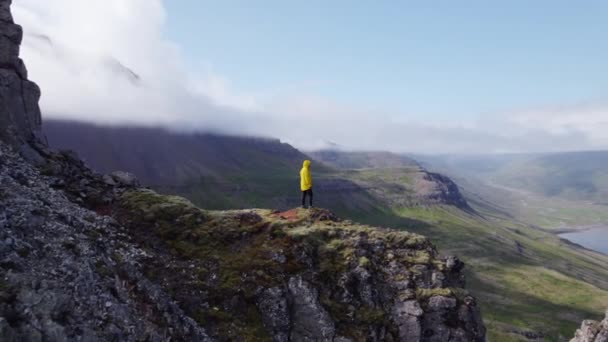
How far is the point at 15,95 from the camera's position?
49531mm

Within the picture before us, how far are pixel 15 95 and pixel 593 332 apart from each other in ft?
260

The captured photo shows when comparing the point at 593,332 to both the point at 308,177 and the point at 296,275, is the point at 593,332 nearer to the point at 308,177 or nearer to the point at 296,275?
the point at 308,177

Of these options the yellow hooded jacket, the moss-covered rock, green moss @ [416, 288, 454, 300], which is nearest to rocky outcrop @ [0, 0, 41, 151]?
the moss-covered rock

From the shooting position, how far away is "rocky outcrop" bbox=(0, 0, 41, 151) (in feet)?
151

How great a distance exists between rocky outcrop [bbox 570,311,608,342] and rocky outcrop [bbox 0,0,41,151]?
2877 inches

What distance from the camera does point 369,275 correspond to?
147ft

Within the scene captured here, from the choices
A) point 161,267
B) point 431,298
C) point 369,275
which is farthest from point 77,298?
point 431,298

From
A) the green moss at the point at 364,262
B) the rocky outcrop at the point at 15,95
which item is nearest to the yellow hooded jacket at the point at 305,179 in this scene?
the green moss at the point at 364,262

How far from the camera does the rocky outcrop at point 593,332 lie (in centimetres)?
6303

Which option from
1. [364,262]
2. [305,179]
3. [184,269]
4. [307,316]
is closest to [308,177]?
[305,179]

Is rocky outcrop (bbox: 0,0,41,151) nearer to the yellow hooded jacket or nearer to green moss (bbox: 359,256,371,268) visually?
the yellow hooded jacket

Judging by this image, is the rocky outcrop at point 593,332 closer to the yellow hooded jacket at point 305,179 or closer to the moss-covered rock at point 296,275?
the moss-covered rock at point 296,275

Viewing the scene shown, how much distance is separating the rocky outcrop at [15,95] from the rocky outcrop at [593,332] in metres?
73.1

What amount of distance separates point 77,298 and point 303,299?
1916 centimetres
